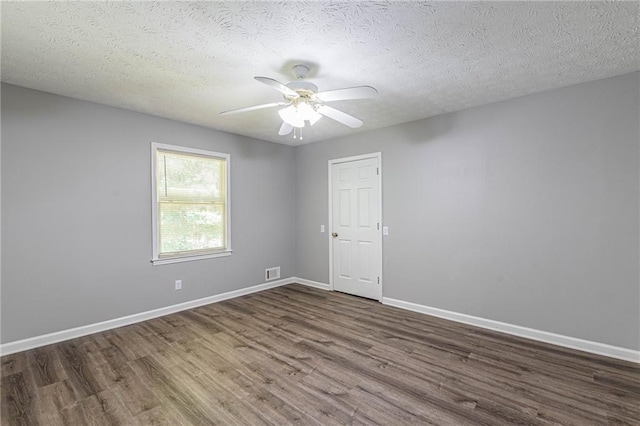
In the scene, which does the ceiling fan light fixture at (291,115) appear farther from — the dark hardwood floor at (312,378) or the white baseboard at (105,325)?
the white baseboard at (105,325)

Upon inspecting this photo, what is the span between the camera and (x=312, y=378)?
7.82 feet

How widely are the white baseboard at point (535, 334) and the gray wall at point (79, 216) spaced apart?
10.1 ft

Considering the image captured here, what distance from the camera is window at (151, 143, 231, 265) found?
385 cm

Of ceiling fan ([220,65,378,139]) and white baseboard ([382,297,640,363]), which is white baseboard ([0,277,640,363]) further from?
ceiling fan ([220,65,378,139])

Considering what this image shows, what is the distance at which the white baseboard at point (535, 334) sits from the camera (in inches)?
104

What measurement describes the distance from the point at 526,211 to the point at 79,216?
485 cm

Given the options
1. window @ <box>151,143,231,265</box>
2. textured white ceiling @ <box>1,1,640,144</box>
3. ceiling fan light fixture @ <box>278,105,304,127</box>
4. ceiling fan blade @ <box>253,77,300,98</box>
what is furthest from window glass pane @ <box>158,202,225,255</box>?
ceiling fan blade @ <box>253,77,300,98</box>

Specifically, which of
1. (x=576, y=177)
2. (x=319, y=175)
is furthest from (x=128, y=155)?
(x=576, y=177)

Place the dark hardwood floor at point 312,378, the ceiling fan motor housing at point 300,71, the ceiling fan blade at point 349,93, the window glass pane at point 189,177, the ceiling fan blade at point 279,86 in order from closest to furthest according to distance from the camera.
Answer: the dark hardwood floor at point 312,378
the ceiling fan blade at point 279,86
the ceiling fan blade at point 349,93
the ceiling fan motor housing at point 300,71
the window glass pane at point 189,177

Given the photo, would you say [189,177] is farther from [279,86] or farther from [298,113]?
[279,86]

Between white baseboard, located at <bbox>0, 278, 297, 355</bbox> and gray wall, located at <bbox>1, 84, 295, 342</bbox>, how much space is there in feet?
0.19

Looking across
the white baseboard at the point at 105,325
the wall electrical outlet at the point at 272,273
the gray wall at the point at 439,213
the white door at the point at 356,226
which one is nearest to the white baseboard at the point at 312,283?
the white door at the point at 356,226

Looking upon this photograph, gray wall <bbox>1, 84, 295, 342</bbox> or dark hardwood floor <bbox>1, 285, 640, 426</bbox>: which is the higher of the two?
gray wall <bbox>1, 84, 295, 342</bbox>

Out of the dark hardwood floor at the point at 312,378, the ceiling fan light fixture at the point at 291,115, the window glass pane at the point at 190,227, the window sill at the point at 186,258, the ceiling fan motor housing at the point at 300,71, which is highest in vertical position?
the ceiling fan motor housing at the point at 300,71
